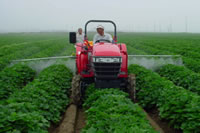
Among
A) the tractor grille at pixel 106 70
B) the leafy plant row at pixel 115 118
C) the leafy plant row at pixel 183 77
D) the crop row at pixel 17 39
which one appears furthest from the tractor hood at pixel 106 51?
the crop row at pixel 17 39

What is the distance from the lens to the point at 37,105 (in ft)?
14.6

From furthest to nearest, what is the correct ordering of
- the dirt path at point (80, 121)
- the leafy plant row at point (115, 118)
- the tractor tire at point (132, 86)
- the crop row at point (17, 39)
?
the crop row at point (17, 39)
the tractor tire at point (132, 86)
the dirt path at point (80, 121)
the leafy plant row at point (115, 118)

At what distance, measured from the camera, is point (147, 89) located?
6023 millimetres

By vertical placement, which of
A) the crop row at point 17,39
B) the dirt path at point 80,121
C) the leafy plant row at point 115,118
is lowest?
the dirt path at point 80,121

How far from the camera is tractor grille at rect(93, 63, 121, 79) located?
518cm

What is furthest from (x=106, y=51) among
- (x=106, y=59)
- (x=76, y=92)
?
(x=76, y=92)

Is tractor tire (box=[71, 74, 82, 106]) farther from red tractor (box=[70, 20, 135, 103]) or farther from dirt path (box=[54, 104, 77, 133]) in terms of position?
dirt path (box=[54, 104, 77, 133])

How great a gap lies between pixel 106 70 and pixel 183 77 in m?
3.28

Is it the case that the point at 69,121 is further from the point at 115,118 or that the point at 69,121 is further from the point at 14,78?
the point at 14,78

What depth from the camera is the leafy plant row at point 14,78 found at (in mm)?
6014

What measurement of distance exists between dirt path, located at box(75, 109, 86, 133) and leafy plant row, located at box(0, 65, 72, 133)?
42 cm

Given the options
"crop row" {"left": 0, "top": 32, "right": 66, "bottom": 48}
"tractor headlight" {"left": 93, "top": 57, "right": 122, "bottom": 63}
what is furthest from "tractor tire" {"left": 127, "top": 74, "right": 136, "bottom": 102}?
"crop row" {"left": 0, "top": 32, "right": 66, "bottom": 48}

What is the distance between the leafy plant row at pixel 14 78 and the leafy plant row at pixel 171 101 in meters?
3.59

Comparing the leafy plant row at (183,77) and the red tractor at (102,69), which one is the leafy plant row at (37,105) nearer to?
the red tractor at (102,69)
